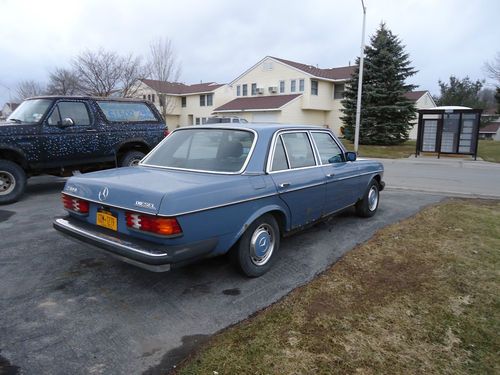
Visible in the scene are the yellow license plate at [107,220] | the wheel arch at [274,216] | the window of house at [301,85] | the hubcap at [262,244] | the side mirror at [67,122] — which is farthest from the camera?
the window of house at [301,85]

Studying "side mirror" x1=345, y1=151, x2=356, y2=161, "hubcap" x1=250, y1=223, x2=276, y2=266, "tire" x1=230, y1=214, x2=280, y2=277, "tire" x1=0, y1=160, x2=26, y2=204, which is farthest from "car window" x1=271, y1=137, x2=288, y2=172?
"tire" x1=0, y1=160, x2=26, y2=204

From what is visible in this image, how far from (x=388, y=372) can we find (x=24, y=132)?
23.1ft

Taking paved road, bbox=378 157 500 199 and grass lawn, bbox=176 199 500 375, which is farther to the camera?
paved road, bbox=378 157 500 199

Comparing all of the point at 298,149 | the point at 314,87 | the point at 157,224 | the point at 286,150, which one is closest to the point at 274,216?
the point at 286,150

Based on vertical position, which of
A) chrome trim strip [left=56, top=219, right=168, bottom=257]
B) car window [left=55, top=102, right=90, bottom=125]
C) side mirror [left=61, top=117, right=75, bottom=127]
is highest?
car window [left=55, top=102, right=90, bottom=125]

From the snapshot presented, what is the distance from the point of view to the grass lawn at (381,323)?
8.55 ft

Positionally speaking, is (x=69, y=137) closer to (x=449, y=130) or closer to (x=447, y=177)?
(x=447, y=177)

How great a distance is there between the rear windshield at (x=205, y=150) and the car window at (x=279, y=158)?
0.33m

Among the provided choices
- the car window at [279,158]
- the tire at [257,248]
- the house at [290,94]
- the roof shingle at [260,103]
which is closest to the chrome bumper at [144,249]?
the tire at [257,248]

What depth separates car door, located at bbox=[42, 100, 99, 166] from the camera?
23.5ft

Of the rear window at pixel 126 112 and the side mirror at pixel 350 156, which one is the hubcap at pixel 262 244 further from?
the rear window at pixel 126 112

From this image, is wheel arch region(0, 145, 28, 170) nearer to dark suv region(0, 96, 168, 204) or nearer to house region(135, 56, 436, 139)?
dark suv region(0, 96, 168, 204)

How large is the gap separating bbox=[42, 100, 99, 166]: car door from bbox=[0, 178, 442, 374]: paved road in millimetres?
2234

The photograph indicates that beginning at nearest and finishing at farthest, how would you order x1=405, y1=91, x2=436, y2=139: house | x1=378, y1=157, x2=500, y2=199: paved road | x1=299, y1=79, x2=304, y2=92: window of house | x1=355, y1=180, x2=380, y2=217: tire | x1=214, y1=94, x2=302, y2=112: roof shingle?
x1=355, y1=180, x2=380, y2=217: tire < x1=378, y1=157, x2=500, y2=199: paved road < x1=214, y1=94, x2=302, y2=112: roof shingle < x1=299, y1=79, x2=304, y2=92: window of house < x1=405, y1=91, x2=436, y2=139: house
